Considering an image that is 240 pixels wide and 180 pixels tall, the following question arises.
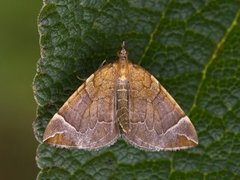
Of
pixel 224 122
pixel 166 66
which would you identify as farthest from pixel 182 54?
pixel 224 122

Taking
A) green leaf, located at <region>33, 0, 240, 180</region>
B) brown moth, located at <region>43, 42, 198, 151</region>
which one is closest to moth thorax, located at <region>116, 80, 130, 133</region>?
brown moth, located at <region>43, 42, 198, 151</region>

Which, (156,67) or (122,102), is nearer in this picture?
(156,67)

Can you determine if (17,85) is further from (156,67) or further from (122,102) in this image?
(156,67)

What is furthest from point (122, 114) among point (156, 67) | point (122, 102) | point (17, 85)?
point (17, 85)

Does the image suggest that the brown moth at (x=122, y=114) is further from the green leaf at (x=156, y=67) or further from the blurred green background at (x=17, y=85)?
the blurred green background at (x=17, y=85)

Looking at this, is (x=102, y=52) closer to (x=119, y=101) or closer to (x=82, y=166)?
(x=119, y=101)

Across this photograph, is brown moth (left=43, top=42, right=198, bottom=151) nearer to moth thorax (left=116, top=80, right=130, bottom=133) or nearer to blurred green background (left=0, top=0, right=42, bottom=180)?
moth thorax (left=116, top=80, right=130, bottom=133)
